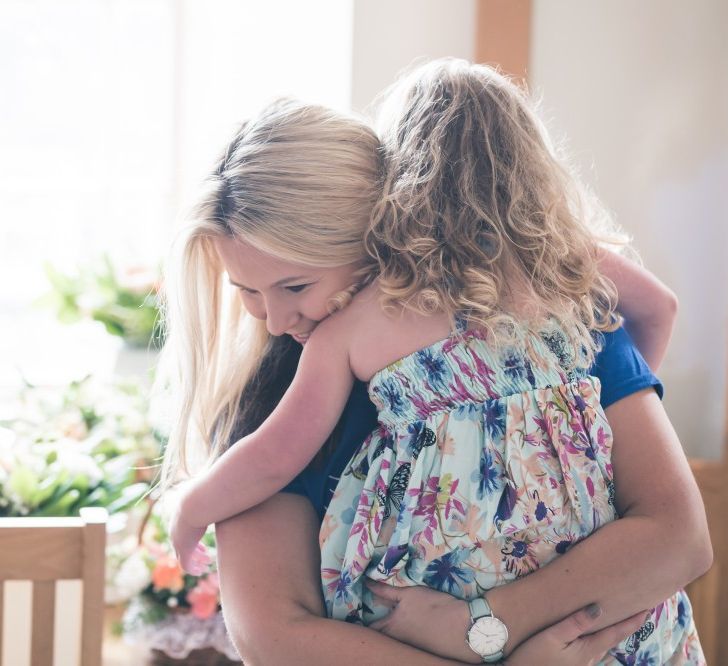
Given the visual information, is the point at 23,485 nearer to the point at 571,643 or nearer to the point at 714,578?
the point at 571,643

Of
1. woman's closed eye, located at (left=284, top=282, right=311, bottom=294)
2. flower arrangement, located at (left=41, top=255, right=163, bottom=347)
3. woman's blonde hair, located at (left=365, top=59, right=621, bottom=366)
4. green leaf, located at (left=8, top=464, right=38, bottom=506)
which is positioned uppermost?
woman's blonde hair, located at (left=365, top=59, right=621, bottom=366)

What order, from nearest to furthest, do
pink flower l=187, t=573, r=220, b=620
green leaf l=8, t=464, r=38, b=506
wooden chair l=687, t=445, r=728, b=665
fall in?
pink flower l=187, t=573, r=220, b=620, green leaf l=8, t=464, r=38, b=506, wooden chair l=687, t=445, r=728, b=665

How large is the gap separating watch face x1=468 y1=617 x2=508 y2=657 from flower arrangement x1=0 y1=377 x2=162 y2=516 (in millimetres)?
1041

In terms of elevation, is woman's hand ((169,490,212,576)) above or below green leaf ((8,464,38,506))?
above

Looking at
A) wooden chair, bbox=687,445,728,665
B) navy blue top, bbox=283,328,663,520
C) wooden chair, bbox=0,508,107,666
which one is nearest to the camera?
navy blue top, bbox=283,328,663,520

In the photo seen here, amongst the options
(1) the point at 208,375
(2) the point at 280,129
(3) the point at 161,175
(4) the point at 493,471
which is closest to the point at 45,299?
(3) the point at 161,175

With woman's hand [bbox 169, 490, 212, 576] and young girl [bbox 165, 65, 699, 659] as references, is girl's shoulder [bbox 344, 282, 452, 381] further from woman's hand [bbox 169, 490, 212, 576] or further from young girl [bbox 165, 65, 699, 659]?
woman's hand [bbox 169, 490, 212, 576]

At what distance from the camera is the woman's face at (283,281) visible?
3.76 feet

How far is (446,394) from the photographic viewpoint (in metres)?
1.12

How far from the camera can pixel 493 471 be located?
3.67 ft

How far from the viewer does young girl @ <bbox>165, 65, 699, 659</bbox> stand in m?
1.11

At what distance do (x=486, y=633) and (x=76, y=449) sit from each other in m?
1.30

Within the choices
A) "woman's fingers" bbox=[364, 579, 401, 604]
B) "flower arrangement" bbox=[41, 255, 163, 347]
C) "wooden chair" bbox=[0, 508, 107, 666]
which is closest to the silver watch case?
"woman's fingers" bbox=[364, 579, 401, 604]

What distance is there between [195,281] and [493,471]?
0.46 metres
